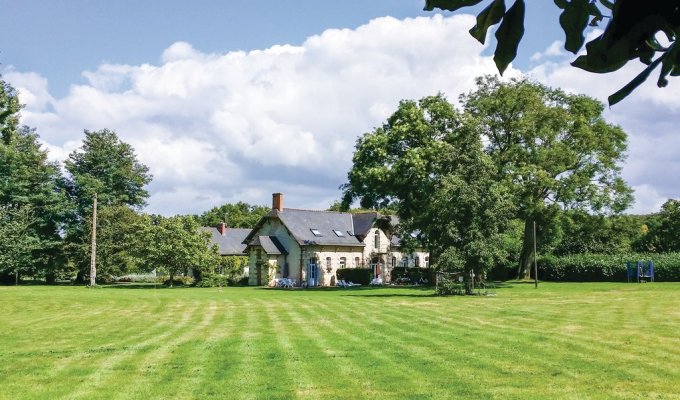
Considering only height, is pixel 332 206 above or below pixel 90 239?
above

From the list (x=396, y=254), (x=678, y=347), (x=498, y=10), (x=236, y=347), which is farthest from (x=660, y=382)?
(x=396, y=254)

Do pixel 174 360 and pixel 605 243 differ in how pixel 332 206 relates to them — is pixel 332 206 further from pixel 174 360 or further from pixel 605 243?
pixel 174 360

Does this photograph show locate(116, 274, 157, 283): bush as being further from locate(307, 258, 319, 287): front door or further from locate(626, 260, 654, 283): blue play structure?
locate(626, 260, 654, 283): blue play structure

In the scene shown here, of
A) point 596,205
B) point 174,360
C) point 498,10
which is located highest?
point 596,205

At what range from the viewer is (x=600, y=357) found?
12328mm

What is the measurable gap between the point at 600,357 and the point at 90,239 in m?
55.0

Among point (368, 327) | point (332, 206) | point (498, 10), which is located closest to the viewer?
point (498, 10)

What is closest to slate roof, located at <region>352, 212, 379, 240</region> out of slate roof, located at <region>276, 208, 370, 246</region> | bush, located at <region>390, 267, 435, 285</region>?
slate roof, located at <region>276, 208, 370, 246</region>

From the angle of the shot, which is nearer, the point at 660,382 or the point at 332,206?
the point at 660,382

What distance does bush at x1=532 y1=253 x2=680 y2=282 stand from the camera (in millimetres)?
44969

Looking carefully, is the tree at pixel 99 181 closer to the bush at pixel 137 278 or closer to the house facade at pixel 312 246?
the bush at pixel 137 278

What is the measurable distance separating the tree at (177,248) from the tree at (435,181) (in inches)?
611

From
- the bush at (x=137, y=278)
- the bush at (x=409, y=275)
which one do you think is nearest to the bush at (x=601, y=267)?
the bush at (x=409, y=275)

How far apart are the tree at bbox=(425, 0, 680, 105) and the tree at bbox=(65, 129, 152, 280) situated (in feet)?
204
